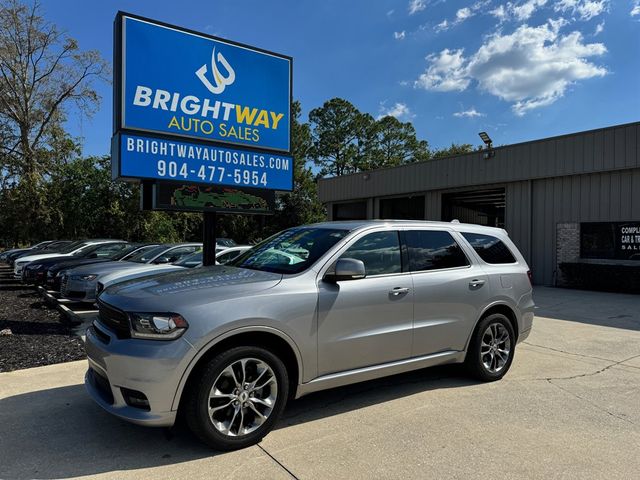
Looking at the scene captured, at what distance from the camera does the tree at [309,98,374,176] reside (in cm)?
5658

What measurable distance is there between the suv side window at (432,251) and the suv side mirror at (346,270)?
0.91 meters

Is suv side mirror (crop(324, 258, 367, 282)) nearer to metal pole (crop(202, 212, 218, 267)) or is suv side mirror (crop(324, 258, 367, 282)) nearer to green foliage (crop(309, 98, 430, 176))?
metal pole (crop(202, 212, 218, 267))

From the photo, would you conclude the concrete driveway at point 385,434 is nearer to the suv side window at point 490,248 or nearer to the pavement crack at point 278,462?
the pavement crack at point 278,462

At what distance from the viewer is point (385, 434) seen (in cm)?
386

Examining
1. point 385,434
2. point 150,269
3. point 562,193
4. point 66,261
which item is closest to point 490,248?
point 385,434

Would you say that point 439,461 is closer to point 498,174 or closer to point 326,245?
point 326,245

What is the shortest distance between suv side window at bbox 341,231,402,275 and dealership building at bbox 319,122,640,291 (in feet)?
40.9

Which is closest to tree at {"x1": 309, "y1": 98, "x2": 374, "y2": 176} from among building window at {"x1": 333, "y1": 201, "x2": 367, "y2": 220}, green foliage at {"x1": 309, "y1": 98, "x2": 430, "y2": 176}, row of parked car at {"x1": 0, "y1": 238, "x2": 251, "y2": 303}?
green foliage at {"x1": 309, "y1": 98, "x2": 430, "y2": 176}

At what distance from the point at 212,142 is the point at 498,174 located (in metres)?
12.8

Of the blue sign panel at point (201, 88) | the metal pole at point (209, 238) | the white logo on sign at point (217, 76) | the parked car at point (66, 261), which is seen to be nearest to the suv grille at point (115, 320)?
the blue sign panel at point (201, 88)

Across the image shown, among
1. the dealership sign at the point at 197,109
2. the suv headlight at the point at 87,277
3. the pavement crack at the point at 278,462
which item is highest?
the dealership sign at the point at 197,109

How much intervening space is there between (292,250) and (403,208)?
2014 cm

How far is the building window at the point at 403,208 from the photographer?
23.1 metres

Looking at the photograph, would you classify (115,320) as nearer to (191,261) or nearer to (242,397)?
(242,397)
